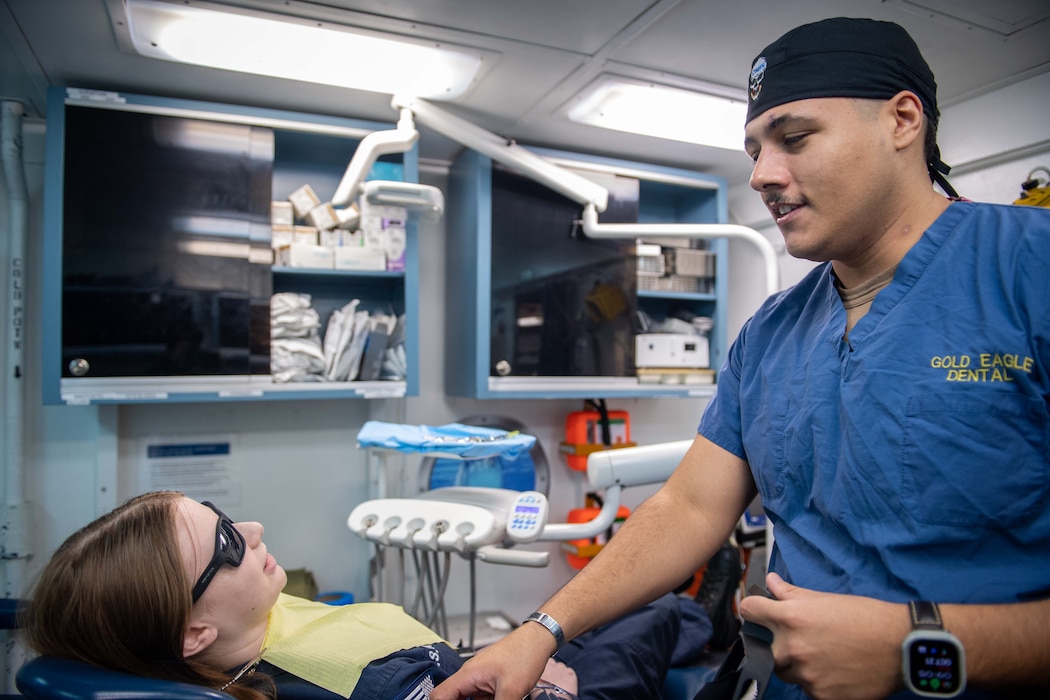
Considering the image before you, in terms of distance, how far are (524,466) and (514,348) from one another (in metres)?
0.72

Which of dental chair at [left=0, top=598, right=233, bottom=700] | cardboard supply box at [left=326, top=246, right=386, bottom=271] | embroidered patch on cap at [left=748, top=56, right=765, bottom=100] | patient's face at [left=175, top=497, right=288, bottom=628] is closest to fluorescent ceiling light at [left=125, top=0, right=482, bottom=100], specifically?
cardboard supply box at [left=326, top=246, right=386, bottom=271]

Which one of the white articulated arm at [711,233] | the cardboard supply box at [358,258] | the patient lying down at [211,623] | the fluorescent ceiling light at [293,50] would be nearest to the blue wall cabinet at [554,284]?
the white articulated arm at [711,233]

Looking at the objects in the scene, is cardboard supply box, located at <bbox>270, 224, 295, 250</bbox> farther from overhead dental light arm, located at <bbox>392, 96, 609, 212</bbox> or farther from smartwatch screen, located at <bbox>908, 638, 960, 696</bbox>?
smartwatch screen, located at <bbox>908, 638, 960, 696</bbox>

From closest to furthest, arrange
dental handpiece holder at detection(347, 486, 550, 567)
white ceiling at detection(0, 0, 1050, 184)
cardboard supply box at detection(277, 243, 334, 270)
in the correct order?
dental handpiece holder at detection(347, 486, 550, 567) → white ceiling at detection(0, 0, 1050, 184) → cardboard supply box at detection(277, 243, 334, 270)

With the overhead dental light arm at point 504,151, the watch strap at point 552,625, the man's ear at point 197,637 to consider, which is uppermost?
the overhead dental light arm at point 504,151

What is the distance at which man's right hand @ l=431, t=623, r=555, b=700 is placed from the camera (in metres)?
0.94

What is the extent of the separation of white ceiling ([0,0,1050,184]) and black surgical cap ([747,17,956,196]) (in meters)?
0.86

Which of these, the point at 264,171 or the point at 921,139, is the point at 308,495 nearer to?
the point at 264,171

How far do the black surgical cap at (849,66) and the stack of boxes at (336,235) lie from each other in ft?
5.42

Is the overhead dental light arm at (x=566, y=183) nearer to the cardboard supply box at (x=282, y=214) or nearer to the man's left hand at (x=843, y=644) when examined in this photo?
the cardboard supply box at (x=282, y=214)

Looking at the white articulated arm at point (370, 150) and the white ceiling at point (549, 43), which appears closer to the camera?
the white ceiling at point (549, 43)

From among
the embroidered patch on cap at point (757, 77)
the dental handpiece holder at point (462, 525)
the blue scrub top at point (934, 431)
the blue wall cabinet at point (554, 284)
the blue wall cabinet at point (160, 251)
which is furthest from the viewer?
the blue wall cabinet at point (554, 284)

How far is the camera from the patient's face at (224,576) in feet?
3.66

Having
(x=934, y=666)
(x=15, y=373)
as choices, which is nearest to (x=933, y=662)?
(x=934, y=666)
